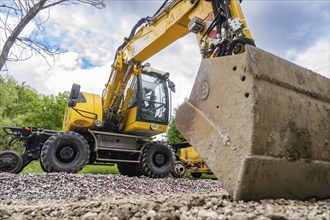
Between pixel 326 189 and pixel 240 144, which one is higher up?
pixel 240 144

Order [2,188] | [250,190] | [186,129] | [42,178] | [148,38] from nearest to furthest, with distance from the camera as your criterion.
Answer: [250,190] < [186,129] < [2,188] < [42,178] < [148,38]

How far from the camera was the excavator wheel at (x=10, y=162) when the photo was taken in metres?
6.03

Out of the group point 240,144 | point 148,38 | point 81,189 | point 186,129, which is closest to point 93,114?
point 148,38

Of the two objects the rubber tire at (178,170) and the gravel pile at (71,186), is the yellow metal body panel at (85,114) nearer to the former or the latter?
the gravel pile at (71,186)

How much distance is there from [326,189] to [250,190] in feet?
2.29

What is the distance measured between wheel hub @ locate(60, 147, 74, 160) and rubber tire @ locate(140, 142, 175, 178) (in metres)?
1.65

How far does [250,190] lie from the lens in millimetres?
1735

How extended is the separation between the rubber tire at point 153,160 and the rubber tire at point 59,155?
4.66ft

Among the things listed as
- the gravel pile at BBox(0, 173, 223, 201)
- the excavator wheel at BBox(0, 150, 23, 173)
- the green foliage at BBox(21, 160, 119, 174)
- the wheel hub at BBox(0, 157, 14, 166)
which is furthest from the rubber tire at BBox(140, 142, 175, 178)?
the green foliage at BBox(21, 160, 119, 174)

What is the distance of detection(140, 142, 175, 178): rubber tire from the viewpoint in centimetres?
668

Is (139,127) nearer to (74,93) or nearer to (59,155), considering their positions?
(74,93)

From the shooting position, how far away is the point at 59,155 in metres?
5.88

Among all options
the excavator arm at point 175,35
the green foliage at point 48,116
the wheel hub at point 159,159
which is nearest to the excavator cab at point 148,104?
the excavator arm at point 175,35

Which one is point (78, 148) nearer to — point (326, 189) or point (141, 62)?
point (141, 62)
